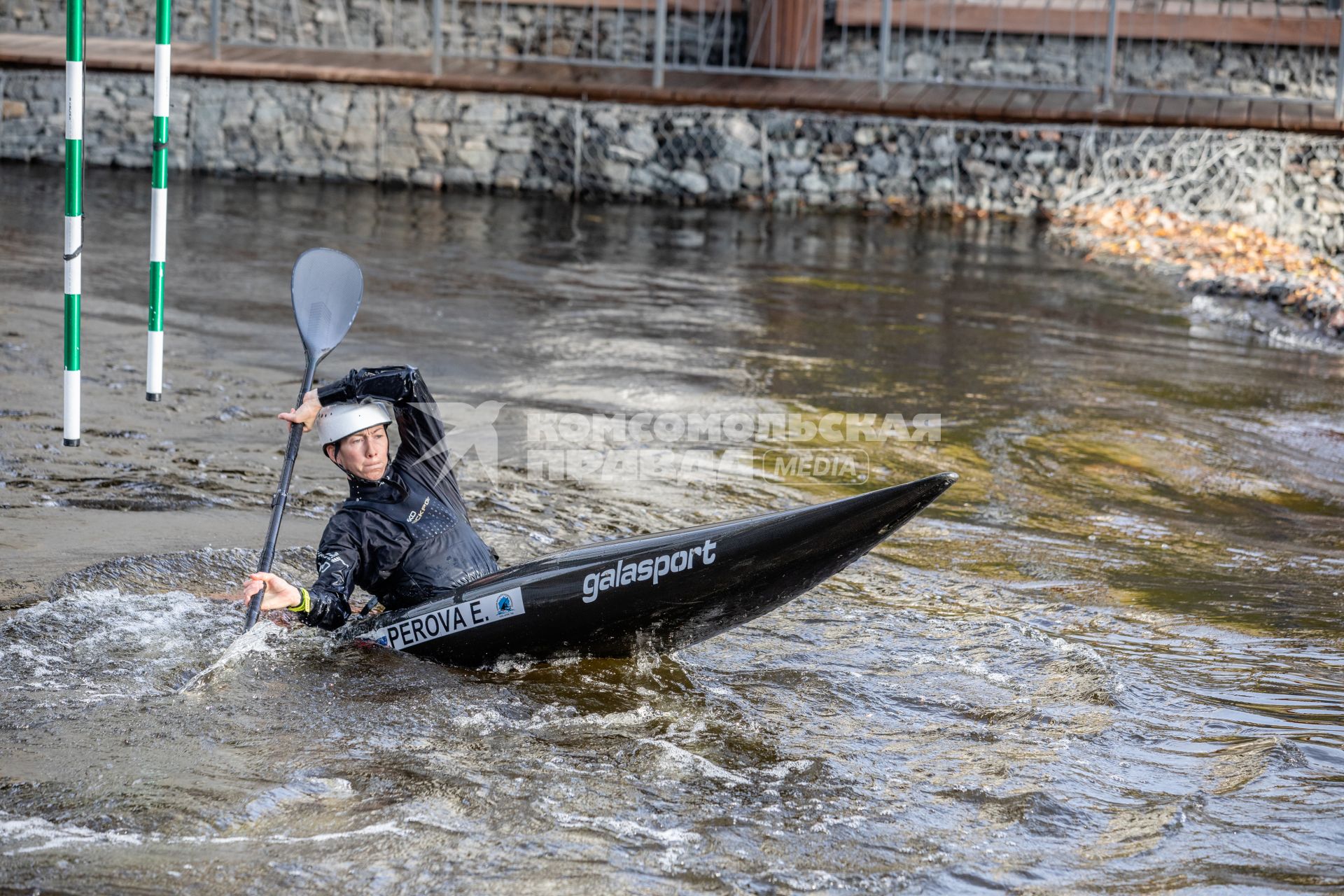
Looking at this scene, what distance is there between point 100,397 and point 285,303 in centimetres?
222

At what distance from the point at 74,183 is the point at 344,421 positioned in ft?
5.02

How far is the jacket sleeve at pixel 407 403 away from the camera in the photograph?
4.21 metres

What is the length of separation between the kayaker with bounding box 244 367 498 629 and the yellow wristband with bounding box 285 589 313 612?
0.37 feet

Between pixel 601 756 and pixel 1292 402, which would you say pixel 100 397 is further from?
pixel 1292 402

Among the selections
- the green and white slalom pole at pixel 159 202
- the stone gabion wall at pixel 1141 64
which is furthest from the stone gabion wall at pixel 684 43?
the green and white slalom pole at pixel 159 202

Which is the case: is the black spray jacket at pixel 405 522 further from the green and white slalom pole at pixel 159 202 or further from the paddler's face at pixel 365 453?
the green and white slalom pole at pixel 159 202

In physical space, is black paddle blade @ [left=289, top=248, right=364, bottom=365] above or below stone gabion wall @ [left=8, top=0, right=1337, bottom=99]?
below

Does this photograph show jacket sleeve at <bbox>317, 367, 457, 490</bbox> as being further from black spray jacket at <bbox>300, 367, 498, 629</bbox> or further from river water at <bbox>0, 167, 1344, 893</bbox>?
river water at <bbox>0, 167, 1344, 893</bbox>

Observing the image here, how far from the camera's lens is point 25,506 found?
5.11m

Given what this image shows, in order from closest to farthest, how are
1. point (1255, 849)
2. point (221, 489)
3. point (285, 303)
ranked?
point (1255, 849), point (221, 489), point (285, 303)

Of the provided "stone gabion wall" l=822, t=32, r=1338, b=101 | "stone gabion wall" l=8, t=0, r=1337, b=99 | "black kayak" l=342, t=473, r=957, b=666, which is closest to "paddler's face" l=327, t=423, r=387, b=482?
"black kayak" l=342, t=473, r=957, b=666

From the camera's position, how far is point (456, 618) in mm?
4066

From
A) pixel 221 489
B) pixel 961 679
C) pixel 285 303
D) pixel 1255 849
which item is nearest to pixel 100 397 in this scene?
pixel 221 489

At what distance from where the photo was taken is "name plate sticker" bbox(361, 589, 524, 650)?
402 cm
